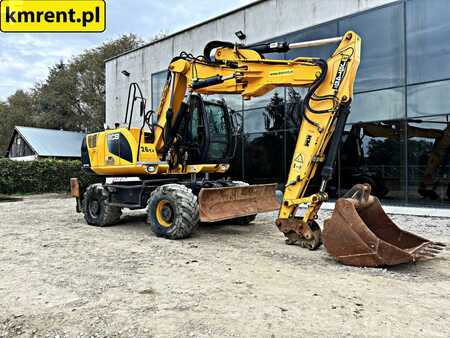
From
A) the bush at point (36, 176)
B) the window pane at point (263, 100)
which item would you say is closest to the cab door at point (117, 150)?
the window pane at point (263, 100)

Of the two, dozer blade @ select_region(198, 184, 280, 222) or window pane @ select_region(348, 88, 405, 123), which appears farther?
window pane @ select_region(348, 88, 405, 123)

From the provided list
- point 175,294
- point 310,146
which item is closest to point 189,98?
point 310,146

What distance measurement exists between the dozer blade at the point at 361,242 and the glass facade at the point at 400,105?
190 inches

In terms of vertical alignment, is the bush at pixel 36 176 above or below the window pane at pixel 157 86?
below

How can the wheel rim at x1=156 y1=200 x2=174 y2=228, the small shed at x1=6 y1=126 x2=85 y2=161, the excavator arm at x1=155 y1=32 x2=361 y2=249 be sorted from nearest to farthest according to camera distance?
the excavator arm at x1=155 y1=32 x2=361 y2=249 → the wheel rim at x1=156 y1=200 x2=174 y2=228 → the small shed at x1=6 y1=126 x2=85 y2=161

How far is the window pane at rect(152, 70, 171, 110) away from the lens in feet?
54.8

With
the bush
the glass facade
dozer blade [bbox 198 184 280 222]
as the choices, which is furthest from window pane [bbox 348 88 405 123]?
the bush

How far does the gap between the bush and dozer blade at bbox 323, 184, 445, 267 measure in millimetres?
15114

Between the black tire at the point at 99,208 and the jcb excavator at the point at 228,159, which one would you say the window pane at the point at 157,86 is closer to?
the jcb excavator at the point at 228,159

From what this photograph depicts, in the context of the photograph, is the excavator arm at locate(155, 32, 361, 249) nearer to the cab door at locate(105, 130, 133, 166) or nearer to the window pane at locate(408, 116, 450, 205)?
the cab door at locate(105, 130, 133, 166)

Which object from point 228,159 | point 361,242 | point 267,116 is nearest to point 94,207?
point 228,159

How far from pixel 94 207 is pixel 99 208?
243 mm

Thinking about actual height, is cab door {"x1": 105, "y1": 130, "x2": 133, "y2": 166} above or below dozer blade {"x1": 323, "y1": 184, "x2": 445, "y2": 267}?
above

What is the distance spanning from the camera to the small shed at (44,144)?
32.0m
